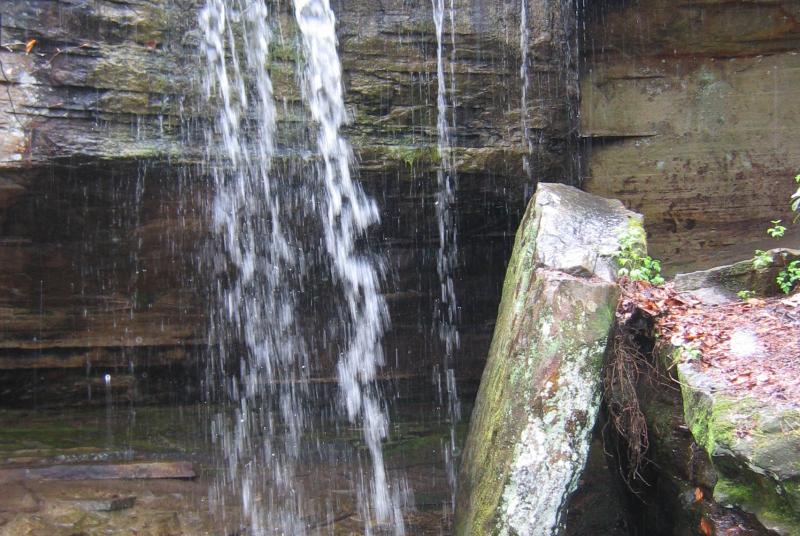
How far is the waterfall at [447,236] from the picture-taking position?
17.2ft

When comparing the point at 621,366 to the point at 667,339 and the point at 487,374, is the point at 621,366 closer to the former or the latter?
the point at 667,339

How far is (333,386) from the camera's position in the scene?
20.0 ft

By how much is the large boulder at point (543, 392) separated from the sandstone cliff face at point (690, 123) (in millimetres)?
2668

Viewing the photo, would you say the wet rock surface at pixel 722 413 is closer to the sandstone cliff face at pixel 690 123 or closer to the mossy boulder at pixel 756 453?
the mossy boulder at pixel 756 453

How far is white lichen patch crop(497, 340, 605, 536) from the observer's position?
2.97 meters

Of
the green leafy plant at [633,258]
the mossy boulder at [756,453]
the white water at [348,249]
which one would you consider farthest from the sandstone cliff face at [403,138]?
the mossy boulder at [756,453]

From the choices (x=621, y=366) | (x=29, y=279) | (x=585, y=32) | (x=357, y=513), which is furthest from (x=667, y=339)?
(x=29, y=279)

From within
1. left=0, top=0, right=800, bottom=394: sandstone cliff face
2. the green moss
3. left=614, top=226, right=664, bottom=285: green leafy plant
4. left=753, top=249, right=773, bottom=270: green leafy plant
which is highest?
left=0, top=0, right=800, bottom=394: sandstone cliff face

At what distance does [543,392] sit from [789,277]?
158cm

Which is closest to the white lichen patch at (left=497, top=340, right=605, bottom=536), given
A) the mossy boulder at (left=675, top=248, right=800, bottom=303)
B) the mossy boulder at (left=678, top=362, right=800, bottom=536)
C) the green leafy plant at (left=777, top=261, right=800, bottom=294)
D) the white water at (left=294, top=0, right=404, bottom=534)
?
the mossy boulder at (left=678, top=362, right=800, bottom=536)

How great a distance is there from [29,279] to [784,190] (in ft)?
19.1

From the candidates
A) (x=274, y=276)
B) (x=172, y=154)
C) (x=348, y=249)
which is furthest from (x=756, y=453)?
(x=274, y=276)

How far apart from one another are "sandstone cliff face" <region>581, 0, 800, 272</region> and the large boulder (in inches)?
105

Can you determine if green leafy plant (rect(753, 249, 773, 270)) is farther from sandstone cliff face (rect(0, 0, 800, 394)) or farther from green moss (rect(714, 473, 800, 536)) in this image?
sandstone cliff face (rect(0, 0, 800, 394))
